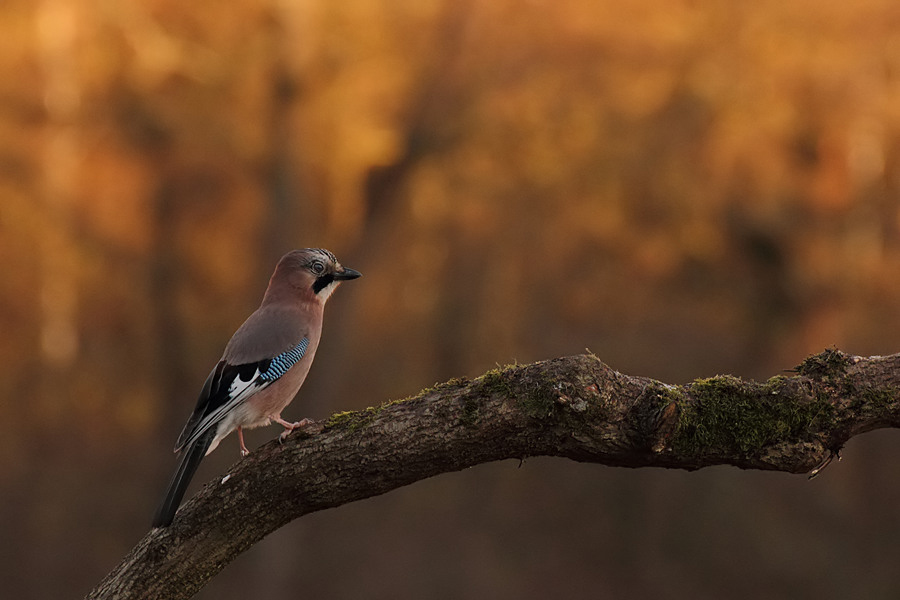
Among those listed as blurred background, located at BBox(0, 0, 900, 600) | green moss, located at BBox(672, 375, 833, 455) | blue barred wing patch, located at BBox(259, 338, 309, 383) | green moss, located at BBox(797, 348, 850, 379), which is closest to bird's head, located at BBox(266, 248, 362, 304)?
blue barred wing patch, located at BBox(259, 338, 309, 383)

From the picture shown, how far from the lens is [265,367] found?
564 cm

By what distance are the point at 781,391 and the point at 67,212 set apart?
16180 millimetres

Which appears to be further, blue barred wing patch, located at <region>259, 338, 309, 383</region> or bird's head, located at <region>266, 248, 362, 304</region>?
bird's head, located at <region>266, 248, 362, 304</region>

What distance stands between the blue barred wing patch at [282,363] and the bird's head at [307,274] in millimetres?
518

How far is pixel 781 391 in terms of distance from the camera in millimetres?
4648

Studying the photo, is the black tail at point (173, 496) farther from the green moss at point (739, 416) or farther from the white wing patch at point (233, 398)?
the green moss at point (739, 416)

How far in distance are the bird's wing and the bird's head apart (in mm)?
562

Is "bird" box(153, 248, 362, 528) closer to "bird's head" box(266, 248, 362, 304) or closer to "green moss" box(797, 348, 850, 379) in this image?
"bird's head" box(266, 248, 362, 304)

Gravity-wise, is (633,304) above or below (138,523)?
above

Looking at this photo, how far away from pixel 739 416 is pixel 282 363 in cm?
256

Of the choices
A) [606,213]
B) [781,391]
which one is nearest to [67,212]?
[606,213]

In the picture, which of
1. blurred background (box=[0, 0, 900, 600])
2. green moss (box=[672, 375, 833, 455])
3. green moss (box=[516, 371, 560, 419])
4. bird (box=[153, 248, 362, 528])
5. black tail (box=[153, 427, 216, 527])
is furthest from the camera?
blurred background (box=[0, 0, 900, 600])

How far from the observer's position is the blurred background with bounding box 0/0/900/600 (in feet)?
49.1

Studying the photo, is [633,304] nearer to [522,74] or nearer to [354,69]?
[522,74]
